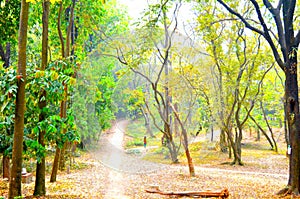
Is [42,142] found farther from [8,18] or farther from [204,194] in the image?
[204,194]

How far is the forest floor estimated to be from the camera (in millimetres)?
7348

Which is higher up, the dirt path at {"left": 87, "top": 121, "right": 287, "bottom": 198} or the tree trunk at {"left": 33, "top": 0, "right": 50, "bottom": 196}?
the tree trunk at {"left": 33, "top": 0, "right": 50, "bottom": 196}

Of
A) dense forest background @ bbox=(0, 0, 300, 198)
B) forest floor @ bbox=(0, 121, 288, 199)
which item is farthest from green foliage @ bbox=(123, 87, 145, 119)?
forest floor @ bbox=(0, 121, 288, 199)

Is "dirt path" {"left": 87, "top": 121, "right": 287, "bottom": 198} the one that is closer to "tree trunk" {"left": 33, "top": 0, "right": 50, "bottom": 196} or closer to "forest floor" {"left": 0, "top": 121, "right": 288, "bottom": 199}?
"forest floor" {"left": 0, "top": 121, "right": 288, "bottom": 199}

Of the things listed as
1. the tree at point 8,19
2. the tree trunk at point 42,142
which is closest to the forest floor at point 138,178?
the tree trunk at point 42,142

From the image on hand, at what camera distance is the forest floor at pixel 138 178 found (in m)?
7.35

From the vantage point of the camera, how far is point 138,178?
10867 millimetres

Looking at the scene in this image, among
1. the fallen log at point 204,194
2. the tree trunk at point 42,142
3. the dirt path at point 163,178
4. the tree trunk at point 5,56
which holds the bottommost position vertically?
the dirt path at point 163,178

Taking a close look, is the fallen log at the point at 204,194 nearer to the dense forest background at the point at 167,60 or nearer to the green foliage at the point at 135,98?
the dense forest background at the point at 167,60

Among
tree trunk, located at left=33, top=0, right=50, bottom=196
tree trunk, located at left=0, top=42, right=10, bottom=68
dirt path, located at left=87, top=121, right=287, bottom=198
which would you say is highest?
tree trunk, located at left=0, top=42, right=10, bottom=68

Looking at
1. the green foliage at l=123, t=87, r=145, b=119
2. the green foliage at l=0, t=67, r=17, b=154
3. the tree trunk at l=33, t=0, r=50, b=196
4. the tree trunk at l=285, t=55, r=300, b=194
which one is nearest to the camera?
the green foliage at l=0, t=67, r=17, b=154

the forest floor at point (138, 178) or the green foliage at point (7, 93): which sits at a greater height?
the green foliage at point (7, 93)

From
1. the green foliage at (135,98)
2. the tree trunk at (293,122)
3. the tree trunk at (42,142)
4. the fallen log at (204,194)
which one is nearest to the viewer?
the tree trunk at (42,142)

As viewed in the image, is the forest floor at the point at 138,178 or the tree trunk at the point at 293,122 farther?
the forest floor at the point at 138,178
